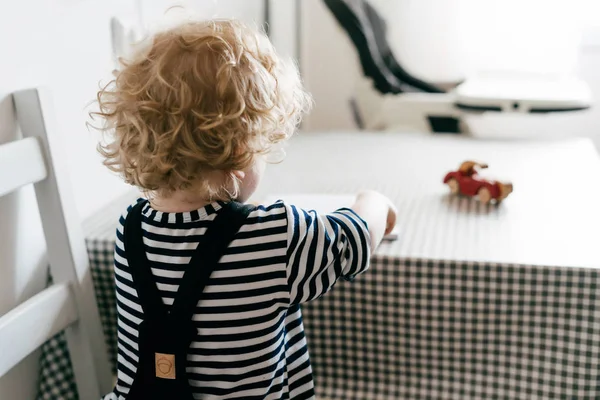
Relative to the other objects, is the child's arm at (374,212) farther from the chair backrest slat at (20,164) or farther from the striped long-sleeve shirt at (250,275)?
the chair backrest slat at (20,164)

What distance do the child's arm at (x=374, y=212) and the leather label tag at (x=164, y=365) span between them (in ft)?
0.81

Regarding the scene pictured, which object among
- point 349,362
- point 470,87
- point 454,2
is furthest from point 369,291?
point 454,2

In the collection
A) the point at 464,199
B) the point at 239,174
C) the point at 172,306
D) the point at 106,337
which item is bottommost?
the point at 106,337

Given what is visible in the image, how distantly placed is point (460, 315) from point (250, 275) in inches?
14.3

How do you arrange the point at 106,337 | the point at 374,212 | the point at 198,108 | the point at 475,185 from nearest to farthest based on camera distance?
the point at 198,108 < the point at 374,212 < the point at 106,337 < the point at 475,185

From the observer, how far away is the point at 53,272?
91 cm

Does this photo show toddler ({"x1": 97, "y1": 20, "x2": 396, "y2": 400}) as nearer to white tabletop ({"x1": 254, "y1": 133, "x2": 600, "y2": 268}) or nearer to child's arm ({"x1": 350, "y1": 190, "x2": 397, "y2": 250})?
child's arm ({"x1": 350, "y1": 190, "x2": 397, "y2": 250})

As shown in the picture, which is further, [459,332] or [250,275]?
[459,332]

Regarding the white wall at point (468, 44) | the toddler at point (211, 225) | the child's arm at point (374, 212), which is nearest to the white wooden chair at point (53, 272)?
the toddler at point (211, 225)

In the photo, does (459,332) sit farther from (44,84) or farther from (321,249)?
(44,84)

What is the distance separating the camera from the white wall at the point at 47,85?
846 millimetres

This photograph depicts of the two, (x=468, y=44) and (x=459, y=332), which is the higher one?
(x=468, y=44)

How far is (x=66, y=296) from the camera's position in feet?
2.91

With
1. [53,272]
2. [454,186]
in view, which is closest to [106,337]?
[53,272]
